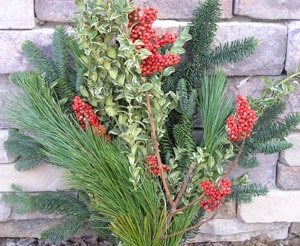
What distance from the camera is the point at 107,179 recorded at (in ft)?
4.12

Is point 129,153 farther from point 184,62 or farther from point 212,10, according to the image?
point 212,10

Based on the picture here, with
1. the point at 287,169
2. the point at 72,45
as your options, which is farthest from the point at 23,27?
the point at 287,169

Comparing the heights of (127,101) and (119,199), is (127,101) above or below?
above

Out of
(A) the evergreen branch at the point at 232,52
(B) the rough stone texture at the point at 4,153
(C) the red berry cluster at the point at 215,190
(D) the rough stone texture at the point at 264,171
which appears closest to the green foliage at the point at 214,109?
(A) the evergreen branch at the point at 232,52

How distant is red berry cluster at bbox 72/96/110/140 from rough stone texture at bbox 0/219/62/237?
1.67 feet

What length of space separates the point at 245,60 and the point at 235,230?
606mm

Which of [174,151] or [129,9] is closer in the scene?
[129,9]

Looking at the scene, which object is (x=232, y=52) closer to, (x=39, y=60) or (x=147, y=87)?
(x=147, y=87)

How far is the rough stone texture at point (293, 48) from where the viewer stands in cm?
147

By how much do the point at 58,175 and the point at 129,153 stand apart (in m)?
0.40

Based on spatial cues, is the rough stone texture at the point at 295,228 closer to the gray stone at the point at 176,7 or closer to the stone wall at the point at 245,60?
the stone wall at the point at 245,60

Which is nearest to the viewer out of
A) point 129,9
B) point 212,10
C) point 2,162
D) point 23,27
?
point 129,9

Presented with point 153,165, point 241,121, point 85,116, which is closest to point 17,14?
point 85,116

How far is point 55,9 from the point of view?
1.43 metres
